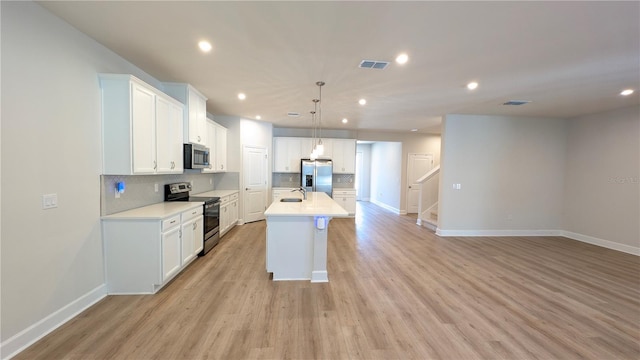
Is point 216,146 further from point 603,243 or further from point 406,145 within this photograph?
point 603,243

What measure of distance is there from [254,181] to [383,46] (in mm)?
4819

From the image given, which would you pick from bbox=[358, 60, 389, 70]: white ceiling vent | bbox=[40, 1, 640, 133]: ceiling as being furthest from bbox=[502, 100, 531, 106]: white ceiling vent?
bbox=[358, 60, 389, 70]: white ceiling vent

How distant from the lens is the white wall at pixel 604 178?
182 inches

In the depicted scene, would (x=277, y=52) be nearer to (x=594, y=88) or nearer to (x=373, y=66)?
(x=373, y=66)

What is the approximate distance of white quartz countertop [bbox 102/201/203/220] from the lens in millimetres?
2732

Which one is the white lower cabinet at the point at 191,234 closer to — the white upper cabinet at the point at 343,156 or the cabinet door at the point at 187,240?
the cabinet door at the point at 187,240

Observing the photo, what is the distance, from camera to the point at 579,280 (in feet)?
11.2

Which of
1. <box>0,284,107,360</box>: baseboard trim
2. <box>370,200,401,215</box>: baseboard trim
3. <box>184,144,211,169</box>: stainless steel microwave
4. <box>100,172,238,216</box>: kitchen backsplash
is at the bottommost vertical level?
<box>0,284,107,360</box>: baseboard trim

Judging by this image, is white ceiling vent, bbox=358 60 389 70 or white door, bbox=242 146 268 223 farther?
white door, bbox=242 146 268 223

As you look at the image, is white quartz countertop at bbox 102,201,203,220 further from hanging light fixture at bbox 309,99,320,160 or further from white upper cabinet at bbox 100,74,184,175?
hanging light fixture at bbox 309,99,320,160

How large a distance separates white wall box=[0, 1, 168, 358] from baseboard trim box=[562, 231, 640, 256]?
8.40 meters

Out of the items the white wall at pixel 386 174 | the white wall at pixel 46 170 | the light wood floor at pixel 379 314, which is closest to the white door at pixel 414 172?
the white wall at pixel 386 174

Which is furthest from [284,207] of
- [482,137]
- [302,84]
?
[482,137]

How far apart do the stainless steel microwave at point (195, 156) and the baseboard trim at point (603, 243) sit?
7963 millimetres
